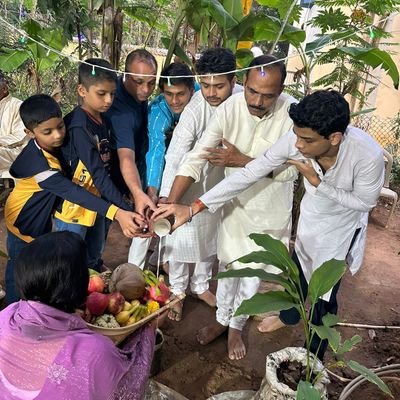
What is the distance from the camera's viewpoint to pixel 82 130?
223cm

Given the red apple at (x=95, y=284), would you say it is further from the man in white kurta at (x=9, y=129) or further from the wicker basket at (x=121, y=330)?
the man in white kurta at (x=9, y=129)

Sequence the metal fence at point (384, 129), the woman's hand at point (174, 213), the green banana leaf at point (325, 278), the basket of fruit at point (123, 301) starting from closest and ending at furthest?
the basket of fruit at point (123, 301), the green banana leaf at point (325, 278), the woman's hand at point (174, 213), the metal fence at point (384, 129)

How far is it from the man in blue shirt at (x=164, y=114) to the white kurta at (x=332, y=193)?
2.16 ft

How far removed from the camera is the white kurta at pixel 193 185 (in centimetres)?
255

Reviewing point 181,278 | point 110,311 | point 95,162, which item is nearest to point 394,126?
point 181,278

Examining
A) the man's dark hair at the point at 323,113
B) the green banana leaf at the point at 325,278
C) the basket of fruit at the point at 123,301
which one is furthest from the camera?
the man's dark hair at the point at 323,113

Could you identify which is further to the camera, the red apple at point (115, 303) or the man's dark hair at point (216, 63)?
the man's dark hair at point (216, 63)

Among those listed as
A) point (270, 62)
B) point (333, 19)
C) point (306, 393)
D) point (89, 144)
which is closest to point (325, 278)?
point (306, 393)

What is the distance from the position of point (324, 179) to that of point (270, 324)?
1.32 meters

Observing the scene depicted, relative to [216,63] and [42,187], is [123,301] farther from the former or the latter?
[216,63]

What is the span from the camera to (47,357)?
116 centimetres

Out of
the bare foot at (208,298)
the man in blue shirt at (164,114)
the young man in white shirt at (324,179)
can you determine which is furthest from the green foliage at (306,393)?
the bare foot at (208,298)

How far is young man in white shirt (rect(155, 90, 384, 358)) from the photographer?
183 centimetres

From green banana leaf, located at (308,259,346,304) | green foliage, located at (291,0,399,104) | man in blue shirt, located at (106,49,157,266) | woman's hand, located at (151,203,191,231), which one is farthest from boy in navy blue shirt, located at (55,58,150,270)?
green foliage, located at (291,0,399,104)
